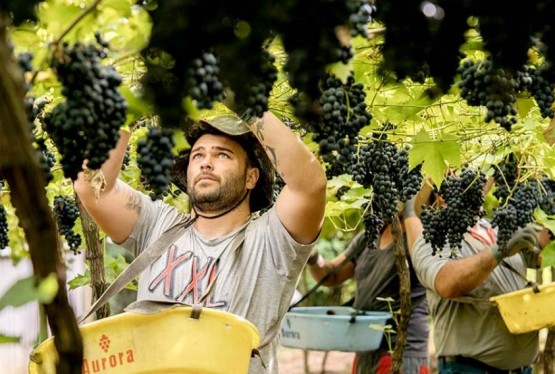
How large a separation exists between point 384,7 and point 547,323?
3.09 meters

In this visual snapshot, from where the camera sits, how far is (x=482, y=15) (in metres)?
1.11

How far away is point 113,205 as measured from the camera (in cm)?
301

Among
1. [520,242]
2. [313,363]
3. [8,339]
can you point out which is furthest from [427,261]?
[313,363]

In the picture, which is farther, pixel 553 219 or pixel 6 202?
pixel 6 202

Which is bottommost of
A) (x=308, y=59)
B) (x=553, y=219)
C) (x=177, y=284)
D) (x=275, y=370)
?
(x=553, y=219)

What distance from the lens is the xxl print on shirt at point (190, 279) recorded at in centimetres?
274

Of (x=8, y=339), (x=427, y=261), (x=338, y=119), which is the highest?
(x=8, y=339)

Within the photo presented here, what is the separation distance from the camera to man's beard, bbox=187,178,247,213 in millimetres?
3012

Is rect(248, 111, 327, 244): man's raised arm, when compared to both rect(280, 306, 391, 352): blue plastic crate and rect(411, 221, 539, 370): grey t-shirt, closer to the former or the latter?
rect(411, 221, 539, 370): grey t-shirt

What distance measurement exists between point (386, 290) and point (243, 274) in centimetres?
261

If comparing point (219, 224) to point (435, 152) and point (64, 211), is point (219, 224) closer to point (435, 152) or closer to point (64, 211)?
point (435, 152)

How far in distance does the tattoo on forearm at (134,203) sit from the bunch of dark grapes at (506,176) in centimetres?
162

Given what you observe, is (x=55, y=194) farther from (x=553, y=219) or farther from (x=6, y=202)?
(x=553, y=219)

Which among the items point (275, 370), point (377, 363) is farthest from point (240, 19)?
point (377, 363)
